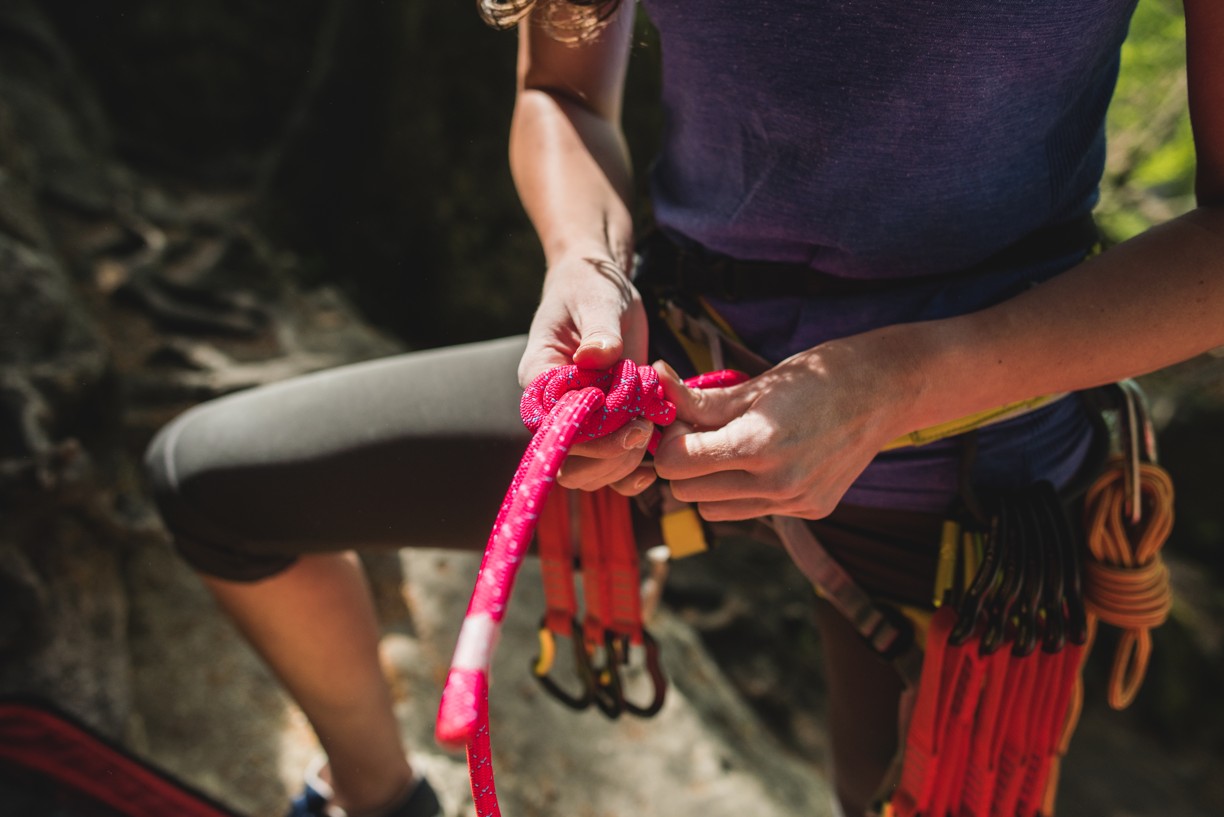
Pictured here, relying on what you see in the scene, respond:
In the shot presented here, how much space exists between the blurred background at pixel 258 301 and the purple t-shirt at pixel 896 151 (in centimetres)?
149

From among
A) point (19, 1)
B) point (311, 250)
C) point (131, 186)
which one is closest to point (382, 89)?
point (311, 250)

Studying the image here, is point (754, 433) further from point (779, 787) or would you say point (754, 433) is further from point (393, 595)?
point (393, 595)

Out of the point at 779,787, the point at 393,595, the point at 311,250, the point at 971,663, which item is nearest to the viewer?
the point at 971,663

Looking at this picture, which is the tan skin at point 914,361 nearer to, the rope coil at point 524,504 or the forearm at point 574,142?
the rope coil at point 524,504

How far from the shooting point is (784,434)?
2.47 ft

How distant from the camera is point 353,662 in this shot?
4.37ft

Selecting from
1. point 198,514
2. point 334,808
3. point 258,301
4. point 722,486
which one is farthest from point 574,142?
point 258,301

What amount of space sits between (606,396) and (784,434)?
187 millimetres

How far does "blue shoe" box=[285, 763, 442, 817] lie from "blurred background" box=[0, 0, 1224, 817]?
1.28 feet

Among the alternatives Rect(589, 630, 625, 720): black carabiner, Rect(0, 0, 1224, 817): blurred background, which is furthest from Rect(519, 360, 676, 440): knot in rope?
Rect(0, 0, 1224, 817): blurred background

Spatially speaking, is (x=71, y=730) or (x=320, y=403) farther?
(x=71, y=730)

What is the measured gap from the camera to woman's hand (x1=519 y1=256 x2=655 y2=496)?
770mm

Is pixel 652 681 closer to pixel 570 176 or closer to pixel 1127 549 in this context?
pixel 1127 549

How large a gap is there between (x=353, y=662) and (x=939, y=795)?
1.00 metres
